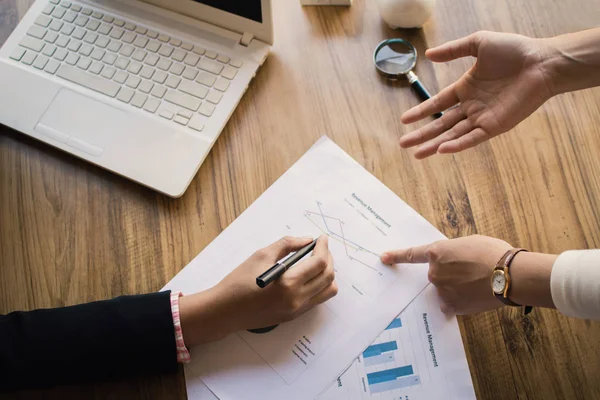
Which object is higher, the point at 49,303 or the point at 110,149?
the point at 110,149

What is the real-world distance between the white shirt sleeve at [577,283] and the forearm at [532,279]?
0.05ft

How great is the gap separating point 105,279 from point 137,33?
0.45 m

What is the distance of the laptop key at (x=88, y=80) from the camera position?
36.4 inches

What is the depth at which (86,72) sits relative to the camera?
3.07 feet

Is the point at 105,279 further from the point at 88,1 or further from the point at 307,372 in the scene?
the point at 88,1

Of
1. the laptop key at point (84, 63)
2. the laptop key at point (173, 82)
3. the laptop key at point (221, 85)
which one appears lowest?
the laptop key at point (84, 63)

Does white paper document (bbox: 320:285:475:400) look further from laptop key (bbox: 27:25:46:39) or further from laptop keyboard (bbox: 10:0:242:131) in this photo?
laptop key (bbox: 27:25:46:39)

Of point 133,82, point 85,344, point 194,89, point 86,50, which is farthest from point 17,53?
point 85,344

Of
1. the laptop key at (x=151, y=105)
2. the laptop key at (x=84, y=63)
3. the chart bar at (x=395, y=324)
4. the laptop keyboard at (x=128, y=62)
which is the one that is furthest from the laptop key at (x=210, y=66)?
the chart bar at (x=395, y=324)

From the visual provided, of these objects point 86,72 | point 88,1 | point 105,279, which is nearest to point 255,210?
point 105,279

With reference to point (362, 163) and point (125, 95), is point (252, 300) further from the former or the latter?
point (125, 95)

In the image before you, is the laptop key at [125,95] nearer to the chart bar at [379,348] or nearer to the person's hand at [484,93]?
the person's hand at [484,93]

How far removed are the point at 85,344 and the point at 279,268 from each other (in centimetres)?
31

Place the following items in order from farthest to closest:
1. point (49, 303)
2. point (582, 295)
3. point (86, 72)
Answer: point (86, 72), point (49, 303), point (582, 295)
